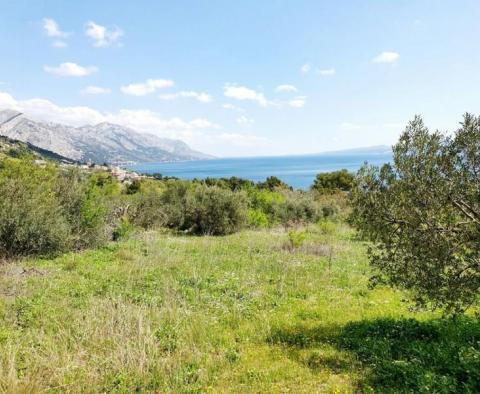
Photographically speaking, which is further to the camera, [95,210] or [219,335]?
[95,210]

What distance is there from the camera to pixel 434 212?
21.2 ft

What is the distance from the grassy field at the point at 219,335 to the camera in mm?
6230

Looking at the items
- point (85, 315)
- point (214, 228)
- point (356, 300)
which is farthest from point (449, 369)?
point (214, 228)

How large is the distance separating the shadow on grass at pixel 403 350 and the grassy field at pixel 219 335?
0.9 inches

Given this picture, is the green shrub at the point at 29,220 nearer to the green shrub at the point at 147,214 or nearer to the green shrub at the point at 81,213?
the green shrub at the point at 81,213

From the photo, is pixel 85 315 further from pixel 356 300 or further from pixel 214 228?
pixel 214 228

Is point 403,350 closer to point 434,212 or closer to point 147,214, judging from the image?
point 434,212

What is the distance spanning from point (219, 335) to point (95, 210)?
15328mm

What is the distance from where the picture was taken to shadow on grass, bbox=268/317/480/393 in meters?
5.79

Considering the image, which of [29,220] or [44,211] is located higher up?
[44,211]

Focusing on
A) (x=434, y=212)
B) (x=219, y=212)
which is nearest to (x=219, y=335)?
(x=434, y=212)

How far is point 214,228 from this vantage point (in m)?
30.3

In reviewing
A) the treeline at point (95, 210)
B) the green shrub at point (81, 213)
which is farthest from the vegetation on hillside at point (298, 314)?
the green shrub at point (81, 213)

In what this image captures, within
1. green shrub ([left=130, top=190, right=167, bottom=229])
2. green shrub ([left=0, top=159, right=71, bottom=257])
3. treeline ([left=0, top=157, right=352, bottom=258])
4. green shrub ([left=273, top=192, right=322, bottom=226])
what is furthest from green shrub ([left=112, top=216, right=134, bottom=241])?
green shrub ([left=273, top=192, right=322, bottom=226])
